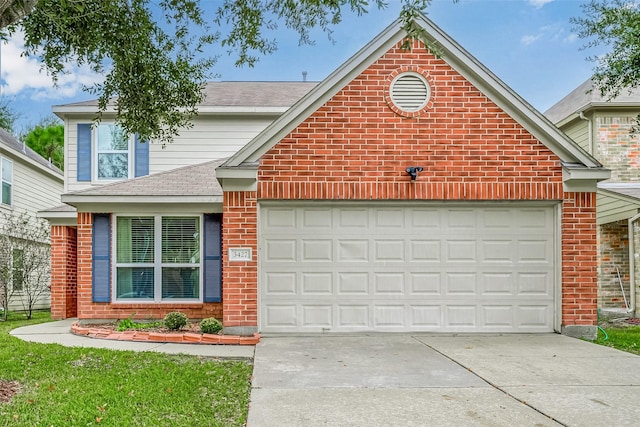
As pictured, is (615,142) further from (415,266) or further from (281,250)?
(281,250)

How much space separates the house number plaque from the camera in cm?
920

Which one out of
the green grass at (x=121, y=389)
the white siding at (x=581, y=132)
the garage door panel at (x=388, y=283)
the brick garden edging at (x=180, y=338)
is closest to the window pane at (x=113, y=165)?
the brick garden edging at (x=180, y=338)

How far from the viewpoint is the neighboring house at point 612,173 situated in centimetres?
1523

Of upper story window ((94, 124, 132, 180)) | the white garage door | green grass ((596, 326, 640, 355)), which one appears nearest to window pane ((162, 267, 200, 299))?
the white garage door

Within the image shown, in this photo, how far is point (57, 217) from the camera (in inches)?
519

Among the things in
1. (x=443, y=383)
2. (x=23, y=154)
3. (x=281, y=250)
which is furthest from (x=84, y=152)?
(x=443, y=383)

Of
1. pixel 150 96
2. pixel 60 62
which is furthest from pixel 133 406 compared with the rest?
pixel 60 62

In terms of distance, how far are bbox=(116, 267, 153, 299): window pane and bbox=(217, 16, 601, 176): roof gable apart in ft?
13.1

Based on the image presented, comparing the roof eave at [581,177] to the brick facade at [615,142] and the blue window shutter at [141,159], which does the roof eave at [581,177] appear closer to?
the brick facade at [615,142]

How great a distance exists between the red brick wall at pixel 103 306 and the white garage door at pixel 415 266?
287cm

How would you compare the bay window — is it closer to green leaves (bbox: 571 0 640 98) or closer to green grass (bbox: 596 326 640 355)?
green grass (bbox: 596 326 640 355)

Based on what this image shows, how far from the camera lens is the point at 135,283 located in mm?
11750

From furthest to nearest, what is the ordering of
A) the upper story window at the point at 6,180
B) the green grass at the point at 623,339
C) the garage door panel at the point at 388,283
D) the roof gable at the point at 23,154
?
the roof gable at the point at 23,154 < the upper story window at the point at 6,180 < the garage door panel at the point at 388,283 < the green grass at the point at 623,339

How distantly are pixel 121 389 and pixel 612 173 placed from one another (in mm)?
14763
